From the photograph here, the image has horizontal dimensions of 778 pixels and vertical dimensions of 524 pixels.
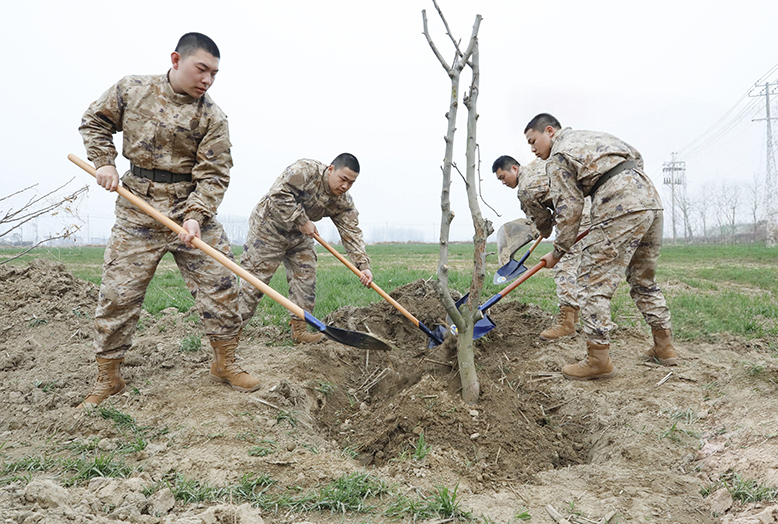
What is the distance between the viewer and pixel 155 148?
3176mm

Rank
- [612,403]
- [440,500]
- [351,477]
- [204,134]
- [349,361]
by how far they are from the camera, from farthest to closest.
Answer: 1. [349,361]
2. [204,134]
3. [612,403]
4. [351,477]
5. [440,500]

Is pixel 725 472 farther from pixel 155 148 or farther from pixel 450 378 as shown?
pixel 155 148

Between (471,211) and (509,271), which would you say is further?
(509,271)

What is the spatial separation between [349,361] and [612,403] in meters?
2.32

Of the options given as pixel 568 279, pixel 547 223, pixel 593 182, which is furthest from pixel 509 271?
pixel 593 182

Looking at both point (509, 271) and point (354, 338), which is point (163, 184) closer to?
point (354, 338)

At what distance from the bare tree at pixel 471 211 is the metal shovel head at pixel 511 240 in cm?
224

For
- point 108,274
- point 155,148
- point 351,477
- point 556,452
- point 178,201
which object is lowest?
point 556,452

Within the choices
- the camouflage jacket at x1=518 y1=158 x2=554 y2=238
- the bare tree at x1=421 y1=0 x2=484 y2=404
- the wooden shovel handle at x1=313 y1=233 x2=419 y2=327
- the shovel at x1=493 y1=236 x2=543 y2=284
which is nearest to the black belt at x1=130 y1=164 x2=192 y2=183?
the wooden shovel handle at x1=313 y1=233 x2=419 y2=327

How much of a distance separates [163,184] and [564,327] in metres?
3.87

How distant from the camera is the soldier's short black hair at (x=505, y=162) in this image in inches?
207

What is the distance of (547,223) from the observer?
4.61 m

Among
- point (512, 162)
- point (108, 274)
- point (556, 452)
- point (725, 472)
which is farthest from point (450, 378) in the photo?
point (512, 162)

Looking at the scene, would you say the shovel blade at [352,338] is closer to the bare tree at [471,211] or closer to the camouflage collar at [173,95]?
the bare tree at [471,211]
